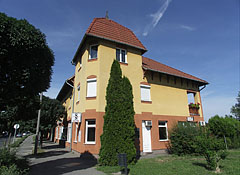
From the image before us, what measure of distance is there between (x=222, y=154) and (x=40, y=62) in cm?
878

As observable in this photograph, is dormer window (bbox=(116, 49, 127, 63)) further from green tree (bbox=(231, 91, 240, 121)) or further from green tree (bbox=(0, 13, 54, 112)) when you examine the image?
green tree (bbox=(231, 91, 240, 121))

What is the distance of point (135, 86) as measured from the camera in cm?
1245

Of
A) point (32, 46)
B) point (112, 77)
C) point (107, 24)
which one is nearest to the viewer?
point (32, 46)

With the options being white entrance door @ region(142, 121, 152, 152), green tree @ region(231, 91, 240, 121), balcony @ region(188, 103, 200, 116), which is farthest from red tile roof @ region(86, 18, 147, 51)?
green tree @ region(231, 91, 240, 121)

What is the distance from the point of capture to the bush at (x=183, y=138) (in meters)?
11.0

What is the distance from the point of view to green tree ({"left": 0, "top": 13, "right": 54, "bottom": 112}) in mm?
5355

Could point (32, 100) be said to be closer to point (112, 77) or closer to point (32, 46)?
point (32, 46)

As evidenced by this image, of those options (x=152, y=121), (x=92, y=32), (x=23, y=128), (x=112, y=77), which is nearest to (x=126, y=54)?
(x=92, y=32)

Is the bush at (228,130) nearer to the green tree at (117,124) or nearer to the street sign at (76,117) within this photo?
the green tree at (117,124)

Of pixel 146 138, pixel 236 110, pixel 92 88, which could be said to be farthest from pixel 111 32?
pixel 236 110

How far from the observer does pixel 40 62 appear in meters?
6.40

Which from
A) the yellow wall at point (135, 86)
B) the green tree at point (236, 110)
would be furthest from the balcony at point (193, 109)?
the green tree at point (236, 110)

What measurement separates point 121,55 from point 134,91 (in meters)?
3.19

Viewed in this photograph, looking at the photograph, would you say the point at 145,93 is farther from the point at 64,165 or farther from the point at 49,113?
the point at 49,113
